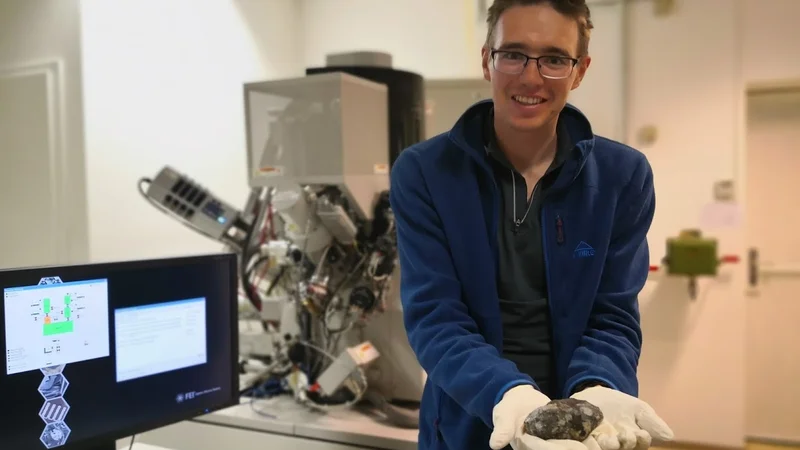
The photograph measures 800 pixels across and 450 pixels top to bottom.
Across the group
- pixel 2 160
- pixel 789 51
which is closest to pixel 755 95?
pixel 789 51

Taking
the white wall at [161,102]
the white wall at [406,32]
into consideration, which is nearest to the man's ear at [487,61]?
the white wall at [161,102]

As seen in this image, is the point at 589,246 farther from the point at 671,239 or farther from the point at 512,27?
the point at 671,239

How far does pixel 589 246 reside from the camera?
3.89 ft

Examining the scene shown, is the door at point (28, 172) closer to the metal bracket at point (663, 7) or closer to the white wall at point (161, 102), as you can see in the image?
the white wall at point (161, 102)

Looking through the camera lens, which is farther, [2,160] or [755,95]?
[755,95]

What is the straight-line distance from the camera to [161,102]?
2.77 metres

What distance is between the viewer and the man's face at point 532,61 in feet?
3.63

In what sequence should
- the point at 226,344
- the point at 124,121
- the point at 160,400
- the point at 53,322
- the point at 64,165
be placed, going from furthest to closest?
the point at 124,121
the point at 64,165
the point at 226,344
the point at 160,400
the point at 53,322

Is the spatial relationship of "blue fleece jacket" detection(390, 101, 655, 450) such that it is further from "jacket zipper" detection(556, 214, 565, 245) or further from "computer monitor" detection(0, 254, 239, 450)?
"computer monitor" detection(0, 254, 239, 450)

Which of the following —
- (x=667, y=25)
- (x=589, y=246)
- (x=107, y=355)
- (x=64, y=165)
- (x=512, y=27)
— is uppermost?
(x=667, y=25)

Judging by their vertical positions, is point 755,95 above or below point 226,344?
above

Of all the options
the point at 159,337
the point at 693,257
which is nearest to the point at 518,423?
the point at 159,337

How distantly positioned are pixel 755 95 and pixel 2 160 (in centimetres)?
379

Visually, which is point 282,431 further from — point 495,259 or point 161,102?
point 161,102
